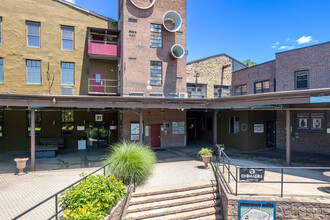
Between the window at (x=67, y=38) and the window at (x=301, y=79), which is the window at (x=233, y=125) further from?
the window at (x=67, y=38)

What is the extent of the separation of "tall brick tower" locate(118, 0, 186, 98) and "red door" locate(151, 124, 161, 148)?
2.84 meters

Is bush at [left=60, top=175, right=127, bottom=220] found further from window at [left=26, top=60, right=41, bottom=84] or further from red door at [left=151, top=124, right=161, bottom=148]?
window at [left=26, top=60, right=41, bottom=84]

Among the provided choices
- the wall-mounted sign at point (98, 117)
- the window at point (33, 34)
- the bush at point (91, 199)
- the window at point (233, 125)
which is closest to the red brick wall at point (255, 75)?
the window at point (233, 125)

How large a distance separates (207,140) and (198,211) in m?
12.3

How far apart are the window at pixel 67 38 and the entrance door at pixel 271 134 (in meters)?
18.2

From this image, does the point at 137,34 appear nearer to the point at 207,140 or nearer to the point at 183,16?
the point at 183,16

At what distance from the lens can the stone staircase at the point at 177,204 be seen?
7.29 metres

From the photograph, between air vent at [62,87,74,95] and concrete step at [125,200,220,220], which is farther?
air vent at [62,87,74,95]

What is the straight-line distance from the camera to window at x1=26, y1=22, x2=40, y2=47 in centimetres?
1567

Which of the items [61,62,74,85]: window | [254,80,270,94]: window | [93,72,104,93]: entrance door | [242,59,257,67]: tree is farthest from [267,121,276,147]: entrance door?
[242,59,257,67]: tree

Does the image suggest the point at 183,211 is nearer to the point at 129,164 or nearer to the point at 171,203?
the point at 171,203

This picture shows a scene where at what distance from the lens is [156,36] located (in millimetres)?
17031

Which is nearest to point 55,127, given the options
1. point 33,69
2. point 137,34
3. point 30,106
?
point 33,69

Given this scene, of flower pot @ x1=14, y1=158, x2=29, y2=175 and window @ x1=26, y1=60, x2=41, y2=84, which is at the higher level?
window @ x1=26, y1=60, x2=41, y2=84
